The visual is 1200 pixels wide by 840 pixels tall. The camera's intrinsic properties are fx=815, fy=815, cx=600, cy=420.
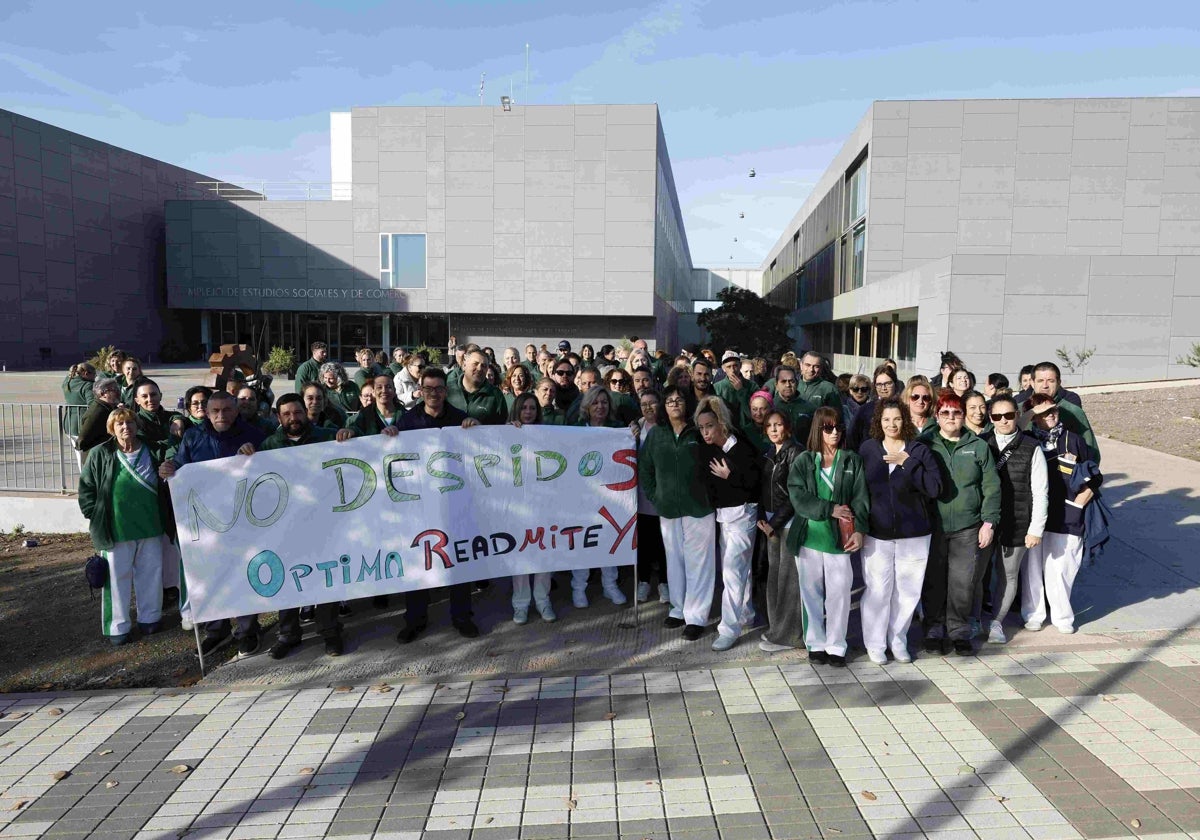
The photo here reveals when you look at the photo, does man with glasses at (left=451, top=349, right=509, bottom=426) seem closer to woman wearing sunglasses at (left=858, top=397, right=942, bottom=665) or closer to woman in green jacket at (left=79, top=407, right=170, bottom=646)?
woman in green jacket at (left=79, top=407, right=170, bottom=646)

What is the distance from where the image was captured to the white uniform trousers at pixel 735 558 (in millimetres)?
5926

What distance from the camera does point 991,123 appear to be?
Answer: 33688 millimetres

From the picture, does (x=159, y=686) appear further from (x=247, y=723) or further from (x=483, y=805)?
(x=483, y=805)

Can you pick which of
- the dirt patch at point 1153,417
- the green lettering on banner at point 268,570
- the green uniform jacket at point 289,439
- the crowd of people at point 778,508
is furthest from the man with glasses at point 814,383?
the dirt patch at point 1153,417

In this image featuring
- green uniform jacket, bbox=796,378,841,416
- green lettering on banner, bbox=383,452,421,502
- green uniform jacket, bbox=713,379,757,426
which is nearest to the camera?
green lettering on banner, bbox=383,452,421,502

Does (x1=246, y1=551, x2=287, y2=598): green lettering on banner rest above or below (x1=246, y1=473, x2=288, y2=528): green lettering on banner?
below

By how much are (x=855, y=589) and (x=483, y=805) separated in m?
4.29

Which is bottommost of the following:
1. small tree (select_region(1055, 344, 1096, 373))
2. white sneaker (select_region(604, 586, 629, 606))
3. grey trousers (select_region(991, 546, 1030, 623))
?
white sneaker (select_region(604, 586, 629, 606))

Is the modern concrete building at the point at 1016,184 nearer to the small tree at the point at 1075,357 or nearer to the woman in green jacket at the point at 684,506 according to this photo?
the small tree at the point at 1075,357

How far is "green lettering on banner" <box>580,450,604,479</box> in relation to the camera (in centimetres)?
642

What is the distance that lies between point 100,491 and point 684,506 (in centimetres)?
435

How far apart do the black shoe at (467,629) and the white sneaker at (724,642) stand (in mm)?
1816

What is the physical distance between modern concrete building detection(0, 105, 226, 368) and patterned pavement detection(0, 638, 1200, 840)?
1578 inches

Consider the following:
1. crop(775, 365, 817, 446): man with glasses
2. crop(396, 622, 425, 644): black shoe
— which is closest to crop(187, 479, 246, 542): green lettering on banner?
crop(396, 622, 425, 644): black shoe
